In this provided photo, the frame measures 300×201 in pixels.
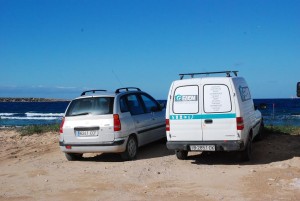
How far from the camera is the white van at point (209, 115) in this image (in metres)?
8.99

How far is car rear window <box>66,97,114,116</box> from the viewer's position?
10102 millimetres

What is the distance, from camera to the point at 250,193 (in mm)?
6730

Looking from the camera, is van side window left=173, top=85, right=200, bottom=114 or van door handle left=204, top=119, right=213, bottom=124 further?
van side window left=173, top=85, right=200, bottom=114

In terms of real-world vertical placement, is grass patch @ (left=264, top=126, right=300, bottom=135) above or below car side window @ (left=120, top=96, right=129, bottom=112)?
below

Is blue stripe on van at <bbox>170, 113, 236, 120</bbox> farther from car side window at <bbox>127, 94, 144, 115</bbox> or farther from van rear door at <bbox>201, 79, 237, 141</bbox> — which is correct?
car side window at <bbox>127, 94, 144, 115</bbox>

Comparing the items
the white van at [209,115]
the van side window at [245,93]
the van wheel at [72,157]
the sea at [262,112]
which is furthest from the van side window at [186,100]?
the van wheel at [72,157]

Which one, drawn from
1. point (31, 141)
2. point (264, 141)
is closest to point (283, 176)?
point (264, 141)

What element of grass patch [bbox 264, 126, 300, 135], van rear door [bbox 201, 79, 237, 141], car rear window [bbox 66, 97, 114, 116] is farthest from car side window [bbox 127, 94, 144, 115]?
grass patch [bbox 264, 126, 300, 135]

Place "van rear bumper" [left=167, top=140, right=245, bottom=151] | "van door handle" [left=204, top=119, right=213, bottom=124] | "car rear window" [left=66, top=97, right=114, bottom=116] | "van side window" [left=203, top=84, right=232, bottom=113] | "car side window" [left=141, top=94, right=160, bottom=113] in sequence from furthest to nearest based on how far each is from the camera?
"car side window" [left=141, top=94, right=160, bottom=113] → "car rear window" [left=66, top=97, right=114, bottom=116] → "van door handle" [left=204, top=119, right=213, bottom=124] → "van side window" [left=203, top=84, right=232, bottom=113] → "van rear bumper" [left=167, top=140, right=245, bottom=151]

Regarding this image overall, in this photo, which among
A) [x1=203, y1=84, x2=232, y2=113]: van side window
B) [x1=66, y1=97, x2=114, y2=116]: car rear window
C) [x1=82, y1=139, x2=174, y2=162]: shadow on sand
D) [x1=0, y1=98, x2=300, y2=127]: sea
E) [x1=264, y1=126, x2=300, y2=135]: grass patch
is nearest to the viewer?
[x1=203, y1=84, x2=232, y2=113]: van side window

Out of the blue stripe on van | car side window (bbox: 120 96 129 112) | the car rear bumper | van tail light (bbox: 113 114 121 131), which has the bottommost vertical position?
the car rear bumper

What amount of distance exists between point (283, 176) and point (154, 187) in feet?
8.59

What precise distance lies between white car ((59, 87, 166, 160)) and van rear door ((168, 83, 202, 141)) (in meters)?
1.31

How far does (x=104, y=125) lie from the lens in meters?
9.91
